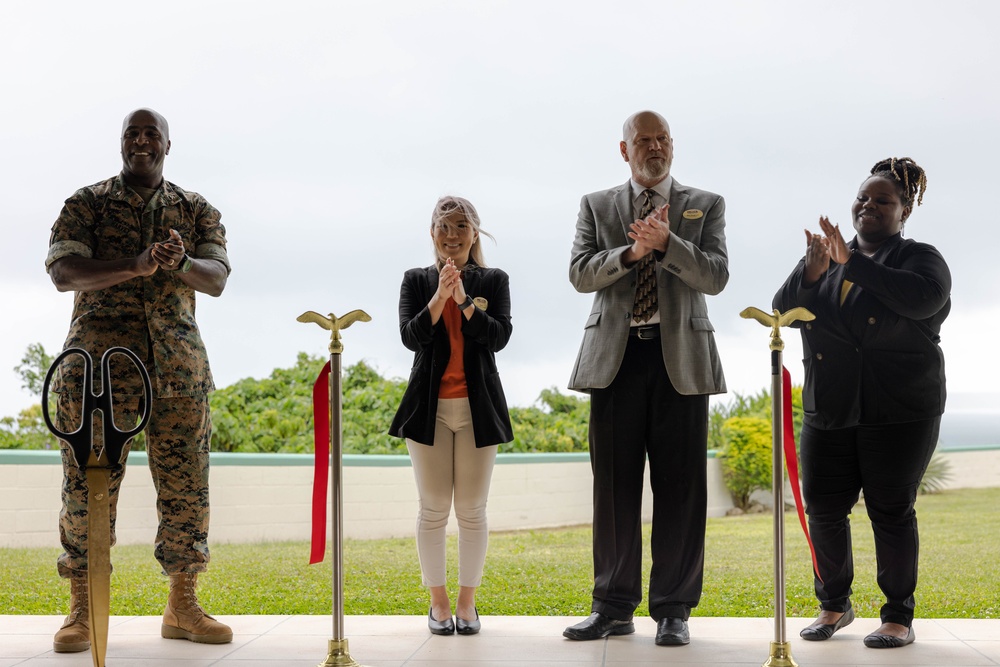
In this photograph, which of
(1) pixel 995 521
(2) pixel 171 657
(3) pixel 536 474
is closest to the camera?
(2) pixel 171 657

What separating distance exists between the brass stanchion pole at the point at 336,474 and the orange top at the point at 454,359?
66 centimetres

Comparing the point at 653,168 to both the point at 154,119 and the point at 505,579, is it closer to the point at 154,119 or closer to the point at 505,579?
the point at 154,119

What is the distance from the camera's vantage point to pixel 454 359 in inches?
133

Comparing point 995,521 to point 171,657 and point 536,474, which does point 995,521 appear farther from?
point 171,657

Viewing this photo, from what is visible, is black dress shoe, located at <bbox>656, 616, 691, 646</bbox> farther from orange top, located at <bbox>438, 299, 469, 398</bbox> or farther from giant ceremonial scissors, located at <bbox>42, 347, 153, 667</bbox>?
giant ceremonial scissors, located at <bbox>42, 347, 153, 667</bbox>

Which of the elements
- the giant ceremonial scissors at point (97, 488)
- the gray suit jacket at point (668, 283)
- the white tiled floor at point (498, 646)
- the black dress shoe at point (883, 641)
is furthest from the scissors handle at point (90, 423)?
the black dress shoe at point (883, 641)

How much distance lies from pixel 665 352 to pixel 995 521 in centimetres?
616

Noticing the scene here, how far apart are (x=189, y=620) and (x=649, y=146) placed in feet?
7.11

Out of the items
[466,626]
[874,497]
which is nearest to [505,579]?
[466,626]

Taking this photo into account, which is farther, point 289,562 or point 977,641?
point 289,562

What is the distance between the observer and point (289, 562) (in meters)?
5.86

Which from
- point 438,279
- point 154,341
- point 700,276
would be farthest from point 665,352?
point 154,341

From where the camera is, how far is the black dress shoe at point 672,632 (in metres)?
3.15

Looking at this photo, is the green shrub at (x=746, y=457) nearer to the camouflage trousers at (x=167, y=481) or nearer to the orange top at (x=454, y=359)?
the orange top at (x=454, y=359)
